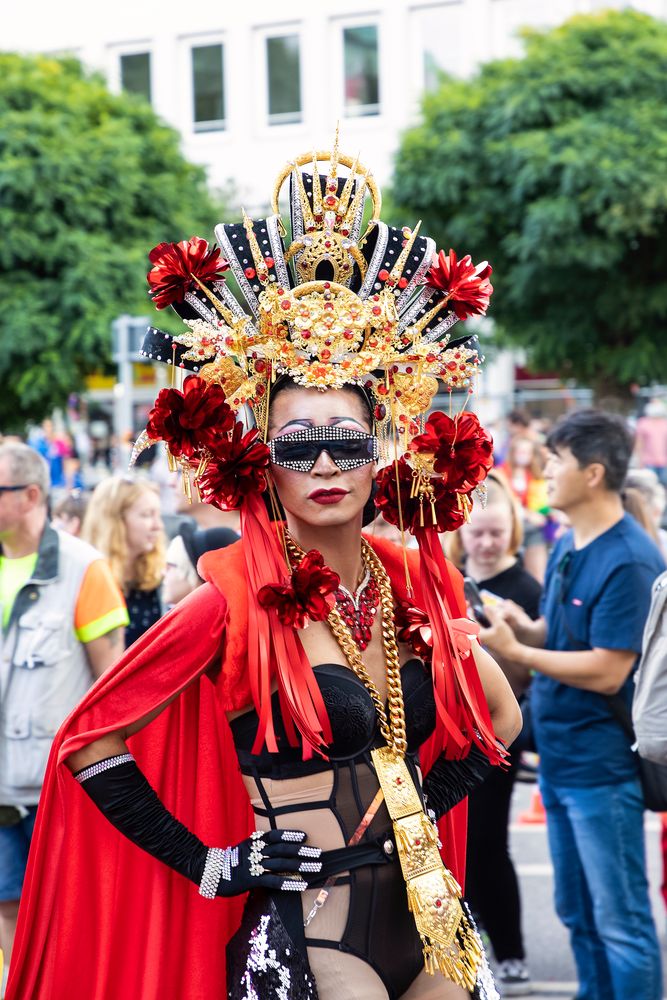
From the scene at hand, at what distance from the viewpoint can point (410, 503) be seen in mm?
3029

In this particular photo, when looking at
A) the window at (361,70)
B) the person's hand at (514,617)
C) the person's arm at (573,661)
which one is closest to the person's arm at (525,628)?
the person's hand at (514,617)

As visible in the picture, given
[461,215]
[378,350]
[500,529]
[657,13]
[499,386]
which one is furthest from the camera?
[499,386]

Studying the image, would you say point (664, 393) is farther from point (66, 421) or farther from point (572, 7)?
point (572, 7)

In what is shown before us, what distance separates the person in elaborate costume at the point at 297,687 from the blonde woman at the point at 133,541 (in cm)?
279

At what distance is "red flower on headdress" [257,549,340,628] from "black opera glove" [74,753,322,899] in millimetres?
424

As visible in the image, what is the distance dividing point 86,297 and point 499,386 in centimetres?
1288

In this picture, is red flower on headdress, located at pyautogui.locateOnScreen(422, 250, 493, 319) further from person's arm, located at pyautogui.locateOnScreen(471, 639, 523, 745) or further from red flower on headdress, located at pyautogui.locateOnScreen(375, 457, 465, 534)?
person's arm, located at pyautogui.locateOnScreen(471, 639, 523, 745)

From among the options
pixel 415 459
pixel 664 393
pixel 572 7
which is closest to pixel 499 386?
pixel 572 7

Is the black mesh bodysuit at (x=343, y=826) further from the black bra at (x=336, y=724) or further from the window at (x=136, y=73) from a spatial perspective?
the window at (x=136, y=73)

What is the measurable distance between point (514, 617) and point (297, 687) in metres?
2.33

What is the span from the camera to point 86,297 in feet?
65.4

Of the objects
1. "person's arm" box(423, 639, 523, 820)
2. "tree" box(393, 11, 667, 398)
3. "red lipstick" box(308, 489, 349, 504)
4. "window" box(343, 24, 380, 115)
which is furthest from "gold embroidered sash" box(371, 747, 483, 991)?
"window" box(343, 24, 380, 115)

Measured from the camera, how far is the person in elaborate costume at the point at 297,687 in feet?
8.92

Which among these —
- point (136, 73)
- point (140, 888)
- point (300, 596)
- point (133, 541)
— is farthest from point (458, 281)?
point (136, 73)
